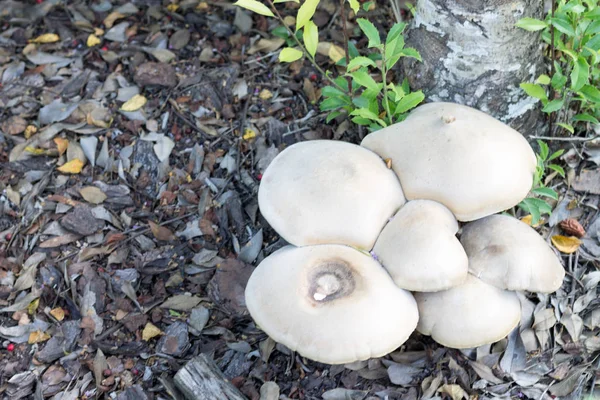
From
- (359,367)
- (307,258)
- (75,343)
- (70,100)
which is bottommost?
(75,343)

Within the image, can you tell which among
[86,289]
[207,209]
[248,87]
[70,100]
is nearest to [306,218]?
[207,209]

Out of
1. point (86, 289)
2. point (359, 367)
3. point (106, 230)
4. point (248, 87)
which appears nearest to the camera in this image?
point (359, 367)

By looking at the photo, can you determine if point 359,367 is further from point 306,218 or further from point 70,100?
point 70,100

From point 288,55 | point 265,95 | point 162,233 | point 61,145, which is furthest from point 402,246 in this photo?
point 61,145

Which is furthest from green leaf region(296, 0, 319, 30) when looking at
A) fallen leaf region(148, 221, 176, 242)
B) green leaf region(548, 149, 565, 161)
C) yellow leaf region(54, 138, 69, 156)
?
yellow leaf region(54, 138, 69, 156)

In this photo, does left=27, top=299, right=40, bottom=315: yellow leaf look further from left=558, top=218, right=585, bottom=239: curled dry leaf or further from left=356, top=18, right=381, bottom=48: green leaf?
left=558, top=218, right=585, bottom=239: curled dry leaf

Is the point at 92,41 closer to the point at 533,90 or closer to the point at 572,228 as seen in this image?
the point at 533,90
